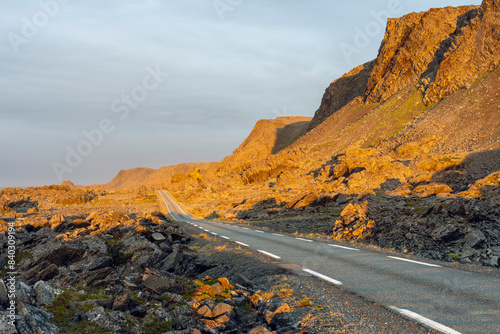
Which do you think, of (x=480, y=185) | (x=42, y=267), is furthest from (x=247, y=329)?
(x=480, y=185)

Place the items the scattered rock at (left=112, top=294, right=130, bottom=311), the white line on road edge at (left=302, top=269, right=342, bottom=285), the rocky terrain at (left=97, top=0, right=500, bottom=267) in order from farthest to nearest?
the rocky terrain at (left=97, top=0, right=500, bottom=267) < the white line on road edge at (left=302, top=269, right=342, bottom=285) < the scattered rock at (left=112, top=294, right=130, bottom=311)

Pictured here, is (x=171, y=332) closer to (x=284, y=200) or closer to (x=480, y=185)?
(x=480, y=185)

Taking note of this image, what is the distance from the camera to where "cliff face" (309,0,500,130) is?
6538 cm

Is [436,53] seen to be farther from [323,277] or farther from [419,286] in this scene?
[419,286]

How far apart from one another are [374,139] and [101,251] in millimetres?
68974

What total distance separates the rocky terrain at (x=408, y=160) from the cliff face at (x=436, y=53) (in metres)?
0.25

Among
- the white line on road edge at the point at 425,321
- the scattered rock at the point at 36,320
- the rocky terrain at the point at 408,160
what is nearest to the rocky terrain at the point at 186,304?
the scattered rock at the point at 36,320

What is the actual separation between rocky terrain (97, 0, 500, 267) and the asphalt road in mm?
5222

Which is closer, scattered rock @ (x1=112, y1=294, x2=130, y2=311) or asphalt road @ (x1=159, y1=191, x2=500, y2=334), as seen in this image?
asphalt road @ (x1=159, y1=191, x2=500, y2=334)

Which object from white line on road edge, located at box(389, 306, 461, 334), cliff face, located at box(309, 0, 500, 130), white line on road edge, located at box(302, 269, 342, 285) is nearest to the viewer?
white line on road edge, located at box(389, 306, 461, 334)

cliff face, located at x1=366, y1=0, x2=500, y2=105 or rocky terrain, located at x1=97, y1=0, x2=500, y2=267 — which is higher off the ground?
cliff face, located at x1=366, y1=0, x2=500, y2=105

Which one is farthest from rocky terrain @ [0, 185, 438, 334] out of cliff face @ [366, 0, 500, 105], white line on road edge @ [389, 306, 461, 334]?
cliff face @ [366, 0, 500, 105]

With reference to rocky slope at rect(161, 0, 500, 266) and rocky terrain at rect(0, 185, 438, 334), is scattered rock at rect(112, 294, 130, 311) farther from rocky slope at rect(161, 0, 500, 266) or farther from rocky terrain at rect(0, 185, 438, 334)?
rocky slope at rect(161, 0, 500, 266)

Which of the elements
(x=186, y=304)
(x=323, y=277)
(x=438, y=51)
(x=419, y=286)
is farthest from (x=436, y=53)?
(x=186, y=304)
